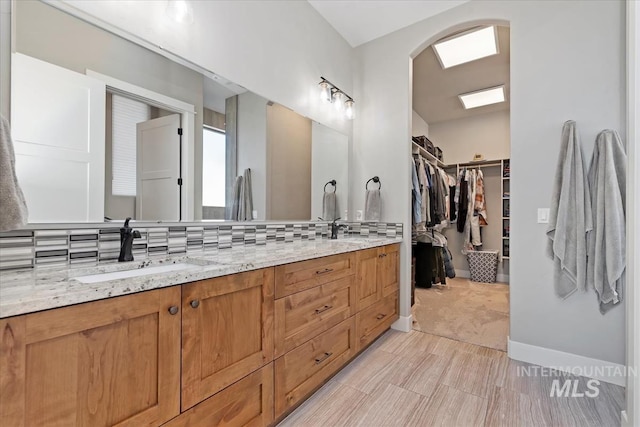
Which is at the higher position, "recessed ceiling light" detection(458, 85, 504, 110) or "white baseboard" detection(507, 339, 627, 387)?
"recessed ceiling light" detection(458, 85, 504, 110)

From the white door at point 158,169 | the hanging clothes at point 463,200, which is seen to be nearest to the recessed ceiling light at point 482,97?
the hanging clothes at point 463,200

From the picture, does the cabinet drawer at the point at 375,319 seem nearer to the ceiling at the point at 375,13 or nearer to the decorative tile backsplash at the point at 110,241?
the decorative tile backsplash at the point at 110,241

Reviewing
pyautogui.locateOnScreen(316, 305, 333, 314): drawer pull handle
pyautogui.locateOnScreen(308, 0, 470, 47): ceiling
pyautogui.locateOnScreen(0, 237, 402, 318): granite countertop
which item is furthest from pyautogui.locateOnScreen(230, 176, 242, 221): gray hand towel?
pyautogui.locateOnScreen(308, 0, 470, 47): ceiling

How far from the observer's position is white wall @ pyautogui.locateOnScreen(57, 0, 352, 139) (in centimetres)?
148

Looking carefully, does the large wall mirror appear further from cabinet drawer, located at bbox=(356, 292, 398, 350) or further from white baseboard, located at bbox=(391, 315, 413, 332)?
white baseboard, located at bbox=(391, 315, 413, 332)

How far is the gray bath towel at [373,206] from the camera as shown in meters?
2.89

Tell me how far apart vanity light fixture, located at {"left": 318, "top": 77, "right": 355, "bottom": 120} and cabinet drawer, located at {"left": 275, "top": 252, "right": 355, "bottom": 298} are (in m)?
1.60

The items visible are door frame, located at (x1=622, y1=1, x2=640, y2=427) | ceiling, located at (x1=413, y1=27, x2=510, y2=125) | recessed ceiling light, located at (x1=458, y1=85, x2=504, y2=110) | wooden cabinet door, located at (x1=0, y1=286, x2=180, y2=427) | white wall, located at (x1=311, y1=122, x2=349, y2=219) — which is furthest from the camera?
recessed ceiling light, located at (x1=458, y1=85, x2=504, y2=110)

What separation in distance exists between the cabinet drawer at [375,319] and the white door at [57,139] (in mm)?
1776


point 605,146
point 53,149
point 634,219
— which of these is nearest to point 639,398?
point 634,219

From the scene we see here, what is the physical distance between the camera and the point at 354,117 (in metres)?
3.11

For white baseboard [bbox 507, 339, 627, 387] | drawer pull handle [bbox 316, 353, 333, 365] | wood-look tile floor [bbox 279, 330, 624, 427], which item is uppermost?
drawer pull handle [bbox 316, 353, 333, 365]

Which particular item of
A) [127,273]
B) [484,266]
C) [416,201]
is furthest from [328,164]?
[484,266]

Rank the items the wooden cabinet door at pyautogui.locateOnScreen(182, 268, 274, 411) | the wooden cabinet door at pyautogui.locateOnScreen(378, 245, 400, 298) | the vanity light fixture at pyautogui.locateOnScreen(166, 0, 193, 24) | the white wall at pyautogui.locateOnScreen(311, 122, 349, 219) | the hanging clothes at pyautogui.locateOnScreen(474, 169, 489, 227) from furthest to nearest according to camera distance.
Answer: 1. the hanging clothes at pyautogui.locateOnScreen(474, 169, 489, 227)
2. the white wall at pyautogui.locateOnScreen(311, 122, 349, 219)
3. the wooden cabinet door at pyautogui.locateOnScreen(378, 245, 400, 298)
4. the vanity light fixture at pyautogui.locateOnScreen(166, 0, 193, 24)
5. the wooden cabinet door at pyautogui.locateOnScreen(182, 268, 274, 411)
